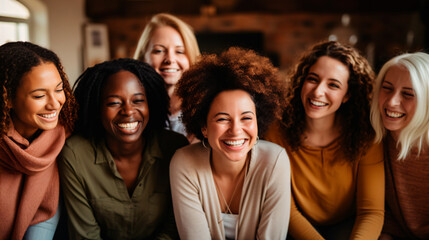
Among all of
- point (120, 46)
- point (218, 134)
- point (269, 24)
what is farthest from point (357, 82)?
point (120, 46)

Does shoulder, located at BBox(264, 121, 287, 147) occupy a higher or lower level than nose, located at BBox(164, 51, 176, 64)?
lower

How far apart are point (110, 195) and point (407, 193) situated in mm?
1561

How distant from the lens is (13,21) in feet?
16.1

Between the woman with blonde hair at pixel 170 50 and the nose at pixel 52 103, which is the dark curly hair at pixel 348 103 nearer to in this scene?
the woman with blonde hair at pixel 170 50

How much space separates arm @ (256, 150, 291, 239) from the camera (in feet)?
5.18

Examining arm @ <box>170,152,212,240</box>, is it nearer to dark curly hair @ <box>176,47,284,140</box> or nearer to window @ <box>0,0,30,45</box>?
dark curly hair @ <box>176,47,284,140</box>

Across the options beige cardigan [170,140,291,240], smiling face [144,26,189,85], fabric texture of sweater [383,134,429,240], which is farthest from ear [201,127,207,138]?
fabric texture of sweater [383,134,429,240]

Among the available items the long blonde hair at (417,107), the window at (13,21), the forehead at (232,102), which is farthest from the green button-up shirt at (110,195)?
the window at (13,21)

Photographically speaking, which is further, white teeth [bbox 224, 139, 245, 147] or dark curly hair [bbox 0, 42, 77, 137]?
white teeth [bbox 224, 139, 245, 147]

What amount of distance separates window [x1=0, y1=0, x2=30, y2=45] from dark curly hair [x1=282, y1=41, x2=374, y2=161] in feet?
14.1

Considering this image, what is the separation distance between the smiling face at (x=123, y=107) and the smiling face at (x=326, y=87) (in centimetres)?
90

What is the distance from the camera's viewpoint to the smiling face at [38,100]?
1397 millimetres

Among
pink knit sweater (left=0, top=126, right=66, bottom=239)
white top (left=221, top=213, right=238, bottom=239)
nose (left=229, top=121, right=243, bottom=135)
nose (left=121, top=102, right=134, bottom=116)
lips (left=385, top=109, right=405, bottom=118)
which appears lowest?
white top (left=221, top=213, right=238, bottom=239)

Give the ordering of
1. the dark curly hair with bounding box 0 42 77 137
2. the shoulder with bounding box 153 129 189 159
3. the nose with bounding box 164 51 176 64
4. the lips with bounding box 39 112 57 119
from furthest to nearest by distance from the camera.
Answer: the nose with bounding box 164 51 176 64 → the shoulder with bounding box 153 129 189 159 → the lips with bounding box 39 112 57 119 → the dark curly hair with bounding box 0 42 77 137
